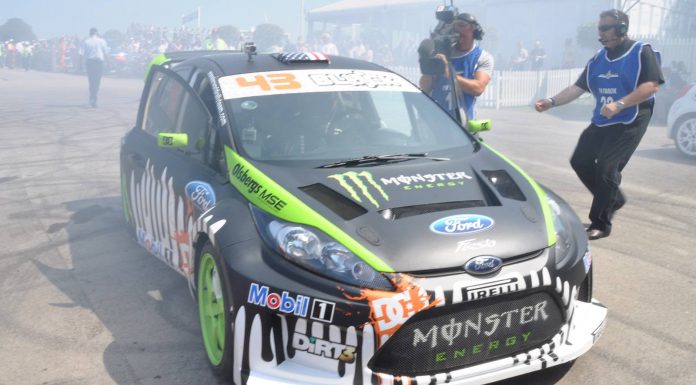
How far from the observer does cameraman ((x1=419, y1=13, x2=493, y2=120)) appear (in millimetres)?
6367

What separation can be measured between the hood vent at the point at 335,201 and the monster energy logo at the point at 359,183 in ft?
0.18

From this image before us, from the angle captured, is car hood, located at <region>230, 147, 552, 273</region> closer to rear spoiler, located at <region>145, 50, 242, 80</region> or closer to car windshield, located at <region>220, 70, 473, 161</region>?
car windshield, located at <region>220, 70, 473, 161</region>

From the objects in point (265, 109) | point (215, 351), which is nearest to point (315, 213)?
point (215, 351)

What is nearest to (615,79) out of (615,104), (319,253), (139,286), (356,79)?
(615,104)

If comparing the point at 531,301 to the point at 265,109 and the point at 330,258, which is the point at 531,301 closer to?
the point at 330,258

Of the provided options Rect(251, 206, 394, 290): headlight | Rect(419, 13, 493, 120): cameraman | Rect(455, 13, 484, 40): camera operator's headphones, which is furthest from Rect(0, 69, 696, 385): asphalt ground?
Rect(455, 13, 484, 40): camera operator's headphones

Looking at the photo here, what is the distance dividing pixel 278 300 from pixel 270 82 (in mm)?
1850

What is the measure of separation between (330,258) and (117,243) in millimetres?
3542

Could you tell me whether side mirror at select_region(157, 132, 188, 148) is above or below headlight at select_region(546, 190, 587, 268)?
above

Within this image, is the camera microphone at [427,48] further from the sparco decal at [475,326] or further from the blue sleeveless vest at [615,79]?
the sparco decal at [475,326]

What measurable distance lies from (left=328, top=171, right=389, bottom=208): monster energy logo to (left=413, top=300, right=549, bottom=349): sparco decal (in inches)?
27.0

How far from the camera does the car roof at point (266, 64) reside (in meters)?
4.70

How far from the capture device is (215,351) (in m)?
3.66

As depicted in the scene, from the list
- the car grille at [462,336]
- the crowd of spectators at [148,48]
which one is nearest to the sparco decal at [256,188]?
the car grille at [462,336]
